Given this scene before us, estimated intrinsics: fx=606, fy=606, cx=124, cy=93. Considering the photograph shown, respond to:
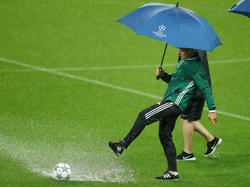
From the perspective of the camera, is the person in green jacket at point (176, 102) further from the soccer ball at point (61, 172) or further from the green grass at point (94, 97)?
the soccer ball at point (61, 172)

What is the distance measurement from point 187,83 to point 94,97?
17.2 feet

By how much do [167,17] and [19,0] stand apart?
46.6 ft

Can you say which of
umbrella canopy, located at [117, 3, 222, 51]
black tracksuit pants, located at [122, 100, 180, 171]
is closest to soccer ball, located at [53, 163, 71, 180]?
black tracksuit pants, located at [122, 100, 180, 171]

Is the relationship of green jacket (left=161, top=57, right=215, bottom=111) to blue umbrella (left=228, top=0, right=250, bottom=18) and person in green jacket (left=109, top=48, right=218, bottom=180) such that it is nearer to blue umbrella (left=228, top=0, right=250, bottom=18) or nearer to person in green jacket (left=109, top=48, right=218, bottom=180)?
person in green jacket (left=109, top=48, right=218, bottom=180)

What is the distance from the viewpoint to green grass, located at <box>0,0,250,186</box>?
870 centimetres

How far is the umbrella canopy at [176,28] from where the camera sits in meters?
7.66

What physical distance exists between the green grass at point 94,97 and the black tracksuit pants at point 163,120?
44 cm

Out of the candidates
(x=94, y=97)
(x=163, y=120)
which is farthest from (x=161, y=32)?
(x=94, y=97)

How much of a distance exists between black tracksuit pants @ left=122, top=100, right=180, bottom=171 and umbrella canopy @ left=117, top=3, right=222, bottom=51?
34.0 inches

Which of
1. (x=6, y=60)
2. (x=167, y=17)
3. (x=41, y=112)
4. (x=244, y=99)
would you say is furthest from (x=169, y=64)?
(x=167, y=17)

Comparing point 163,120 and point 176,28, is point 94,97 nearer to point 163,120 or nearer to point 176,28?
point 163,120

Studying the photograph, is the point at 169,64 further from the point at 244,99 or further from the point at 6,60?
the point at 6,60

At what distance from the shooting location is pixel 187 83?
7965 millimetres

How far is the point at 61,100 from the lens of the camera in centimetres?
1261
